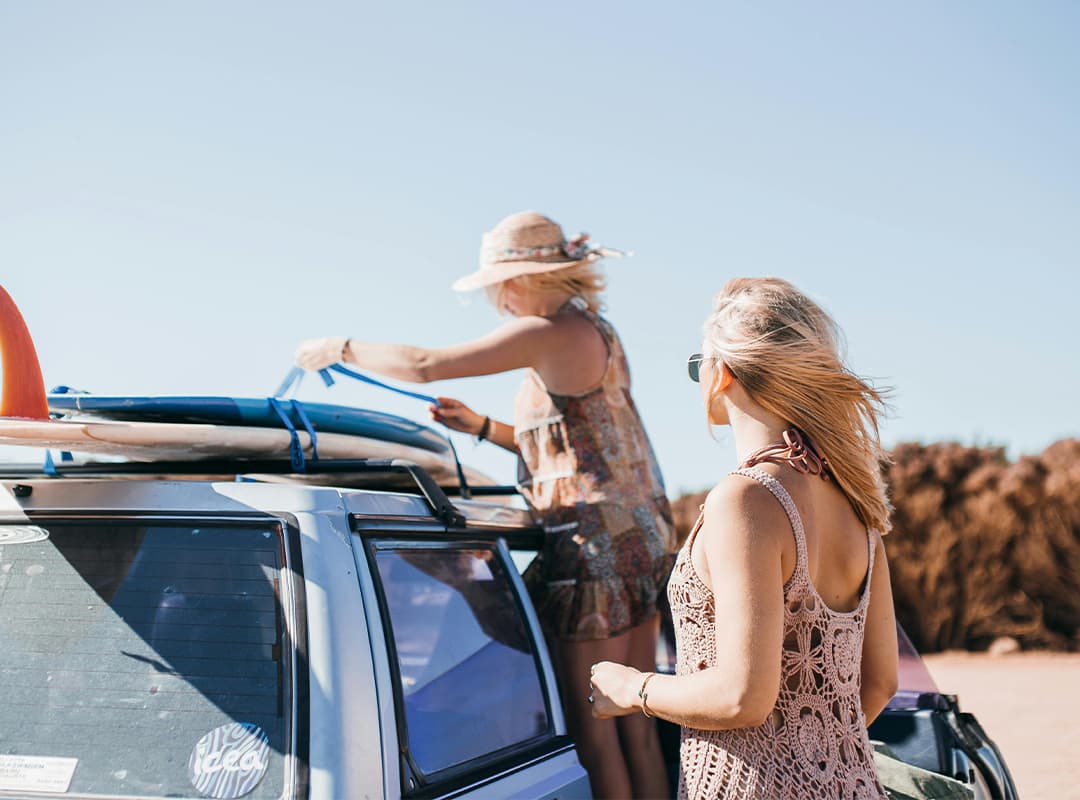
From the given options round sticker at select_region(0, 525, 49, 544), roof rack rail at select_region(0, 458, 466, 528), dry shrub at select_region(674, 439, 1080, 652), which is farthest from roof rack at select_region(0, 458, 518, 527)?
dry shrub at select_region(674, 439, 1080, 652)

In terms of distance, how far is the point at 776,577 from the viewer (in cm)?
193

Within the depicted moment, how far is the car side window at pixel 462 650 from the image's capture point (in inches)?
97.7

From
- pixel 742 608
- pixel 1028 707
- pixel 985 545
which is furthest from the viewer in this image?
pixel 985 545

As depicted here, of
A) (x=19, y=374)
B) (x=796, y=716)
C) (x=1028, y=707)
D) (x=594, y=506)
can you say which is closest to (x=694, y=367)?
(x=796, y=716)

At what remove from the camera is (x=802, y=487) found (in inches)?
81.1

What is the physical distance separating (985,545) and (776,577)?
470 inches

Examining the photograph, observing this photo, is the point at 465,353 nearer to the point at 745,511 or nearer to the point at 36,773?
the point at 745,511

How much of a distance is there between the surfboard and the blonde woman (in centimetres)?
108

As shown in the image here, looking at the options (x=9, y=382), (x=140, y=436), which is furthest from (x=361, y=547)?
(x=9, y=382)

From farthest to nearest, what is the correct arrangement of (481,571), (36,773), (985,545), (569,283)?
(985,545) < (569,283) < (481,571) < (36,773)

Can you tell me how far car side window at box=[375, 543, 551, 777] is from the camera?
2482 millimetres

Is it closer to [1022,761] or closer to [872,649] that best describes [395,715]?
[872,649]

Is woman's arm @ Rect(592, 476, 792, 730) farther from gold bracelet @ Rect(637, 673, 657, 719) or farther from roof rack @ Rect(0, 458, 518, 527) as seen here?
roof rack @ Rect(0, 458, 518, 527)

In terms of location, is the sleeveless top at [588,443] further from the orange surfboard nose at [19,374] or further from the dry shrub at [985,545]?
the dry shrub at [985,545]
